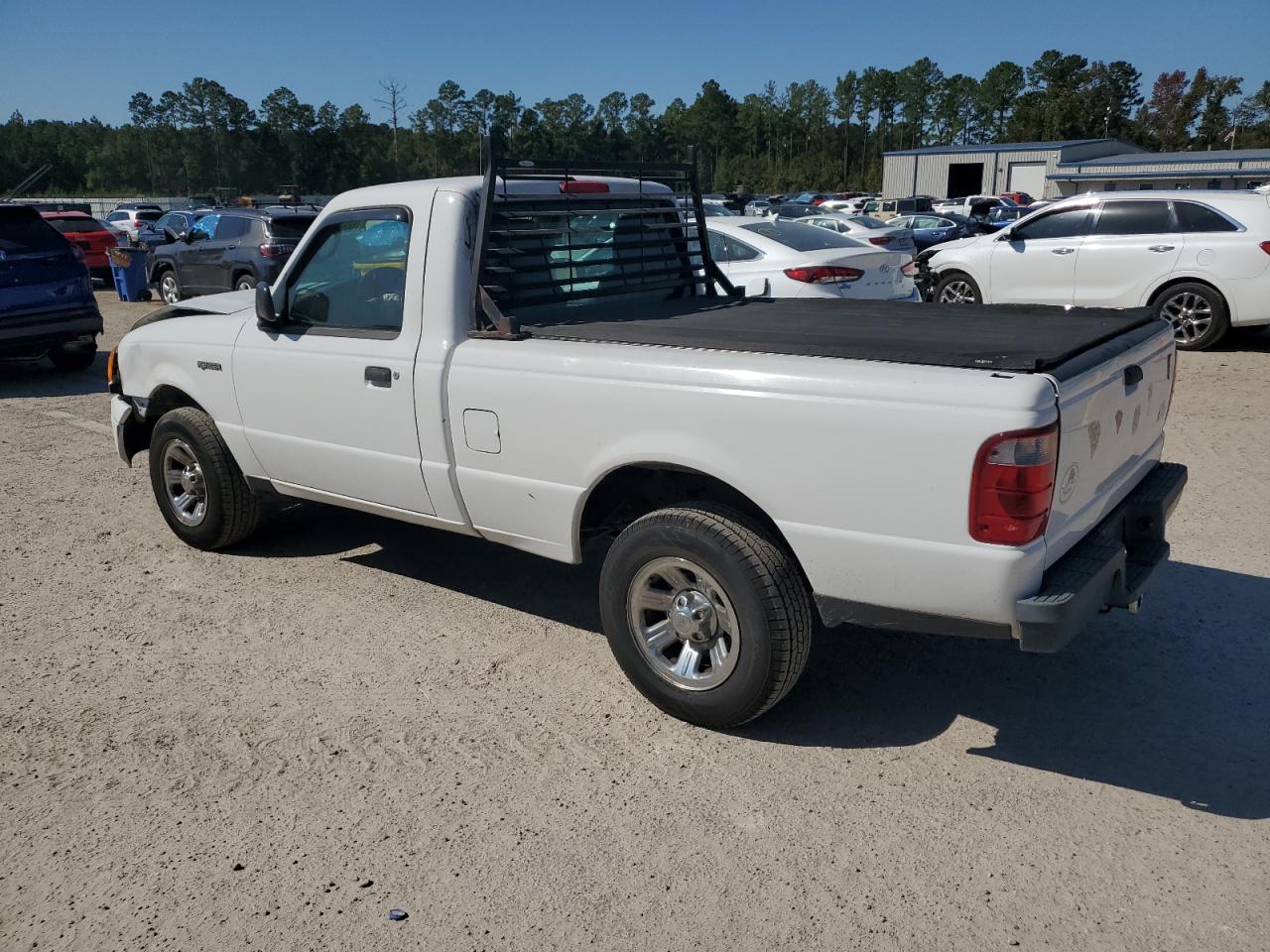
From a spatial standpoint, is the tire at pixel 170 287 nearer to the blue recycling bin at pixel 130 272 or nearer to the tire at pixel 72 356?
the blue recycling bin at pixel 130 272

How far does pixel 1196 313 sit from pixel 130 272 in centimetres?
1716

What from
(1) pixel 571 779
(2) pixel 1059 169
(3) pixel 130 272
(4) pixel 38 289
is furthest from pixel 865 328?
(2) pixel 1059 169

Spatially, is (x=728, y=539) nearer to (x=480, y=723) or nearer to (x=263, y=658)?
(x=480, y=723)

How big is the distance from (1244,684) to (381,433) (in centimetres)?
364

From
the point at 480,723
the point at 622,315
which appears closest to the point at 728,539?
the point at 480,723

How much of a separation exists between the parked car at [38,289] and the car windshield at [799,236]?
7.17 metres

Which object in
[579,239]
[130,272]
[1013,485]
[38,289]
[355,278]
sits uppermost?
[579,239]

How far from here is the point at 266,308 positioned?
4.70m

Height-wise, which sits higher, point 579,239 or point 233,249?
point 579,239

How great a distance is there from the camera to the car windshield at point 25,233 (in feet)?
34.1

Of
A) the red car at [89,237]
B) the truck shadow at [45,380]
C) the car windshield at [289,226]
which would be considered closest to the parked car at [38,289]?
the truck shadow at [45,380]

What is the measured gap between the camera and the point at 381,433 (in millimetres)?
4402

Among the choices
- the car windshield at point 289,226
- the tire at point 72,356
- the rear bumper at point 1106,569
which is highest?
the car windshield at point 289,226

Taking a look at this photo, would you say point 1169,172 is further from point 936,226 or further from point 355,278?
point 355,278
